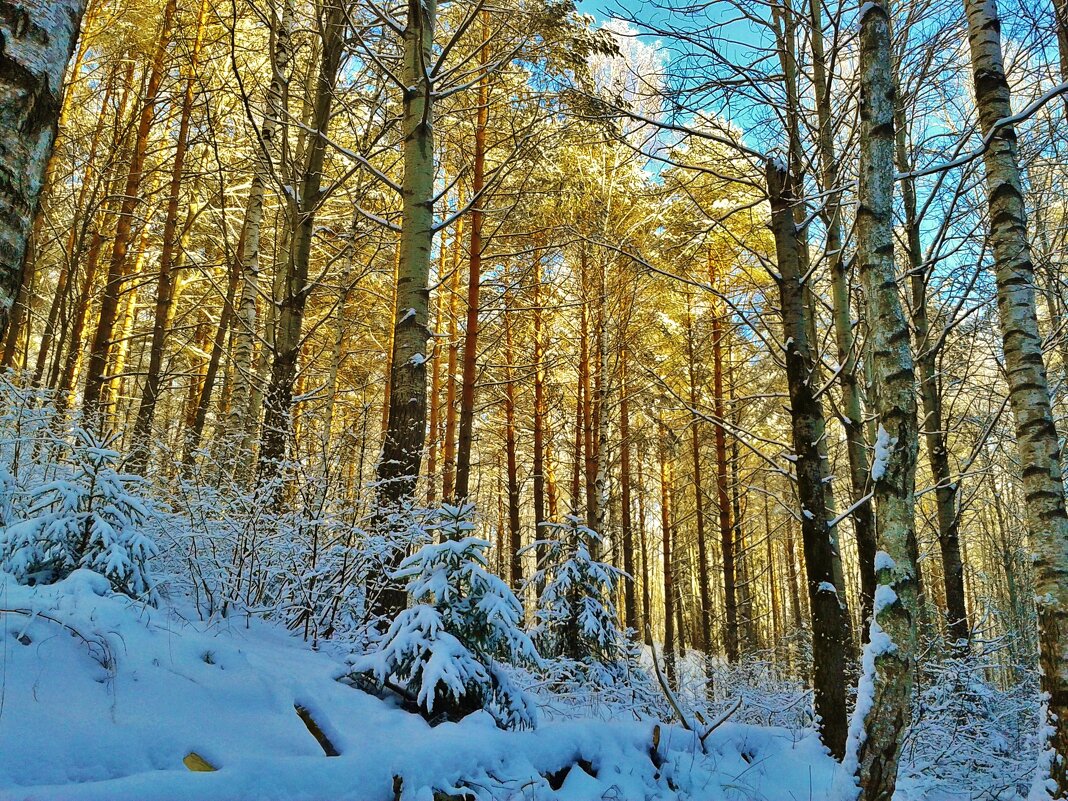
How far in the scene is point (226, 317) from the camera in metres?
11.8

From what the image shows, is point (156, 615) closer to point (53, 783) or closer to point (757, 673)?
point (53, 783)

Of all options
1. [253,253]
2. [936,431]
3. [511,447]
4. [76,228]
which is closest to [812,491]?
[936,431]

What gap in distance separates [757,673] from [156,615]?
1181cm

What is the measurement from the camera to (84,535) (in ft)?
11.1

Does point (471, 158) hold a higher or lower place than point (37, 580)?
higher

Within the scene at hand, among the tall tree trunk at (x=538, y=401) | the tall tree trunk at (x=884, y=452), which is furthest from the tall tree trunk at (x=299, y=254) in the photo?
the tall tree trunk at (x=538, y=401)

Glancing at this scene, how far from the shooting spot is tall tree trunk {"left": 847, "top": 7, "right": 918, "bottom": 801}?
3264mm

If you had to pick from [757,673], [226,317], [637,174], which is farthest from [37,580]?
[637,174]

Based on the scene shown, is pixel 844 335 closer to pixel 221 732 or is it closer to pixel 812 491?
pixel 812 491

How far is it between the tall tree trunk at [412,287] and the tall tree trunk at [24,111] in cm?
333

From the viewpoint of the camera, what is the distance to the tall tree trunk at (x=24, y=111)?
1586 mm

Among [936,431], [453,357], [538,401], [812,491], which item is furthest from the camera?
[538,401]

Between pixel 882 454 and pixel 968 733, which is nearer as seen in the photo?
pixel 882 454

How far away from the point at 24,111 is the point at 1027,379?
596 cm
